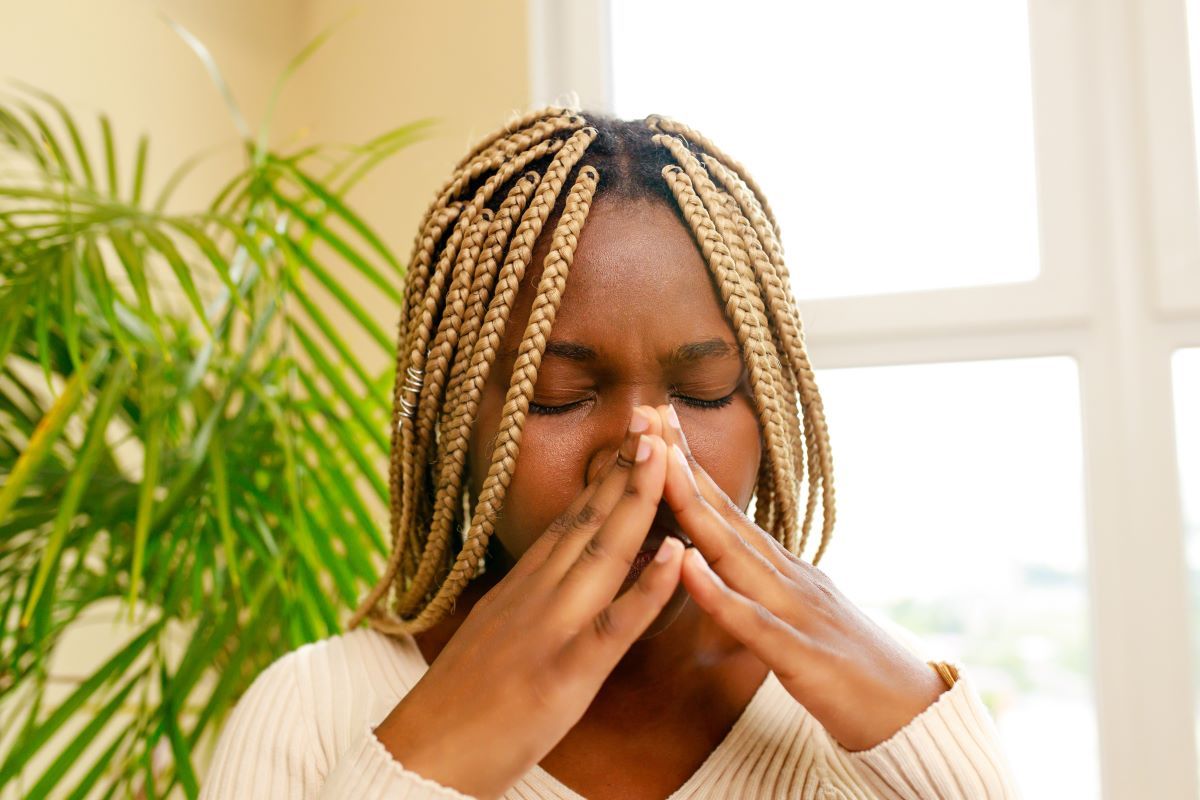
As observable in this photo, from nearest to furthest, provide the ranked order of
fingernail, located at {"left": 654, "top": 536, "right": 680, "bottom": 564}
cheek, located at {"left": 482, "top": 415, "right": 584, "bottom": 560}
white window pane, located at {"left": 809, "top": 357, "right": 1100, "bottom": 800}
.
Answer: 1. fingernail, located at {"left": 654, "top": 536, "right": 680, "bottom": 564}
2. cheek, located at {"left": 482, "top": 415, "right": 584, "bottom": 560}
3. white window pane, located at {"left": 809, "top": 357, "right": 1100, "bottom": 800}

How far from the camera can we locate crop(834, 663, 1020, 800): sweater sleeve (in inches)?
32.0

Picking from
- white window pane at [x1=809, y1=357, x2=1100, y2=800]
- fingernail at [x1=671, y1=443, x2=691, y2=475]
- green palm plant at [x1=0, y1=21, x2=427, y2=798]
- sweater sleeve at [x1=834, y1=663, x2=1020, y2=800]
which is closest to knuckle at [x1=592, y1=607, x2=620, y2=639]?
fingernail at [x1=671, y1=443, x2=691, y2=475]

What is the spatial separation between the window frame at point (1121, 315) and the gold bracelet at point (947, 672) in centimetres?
89

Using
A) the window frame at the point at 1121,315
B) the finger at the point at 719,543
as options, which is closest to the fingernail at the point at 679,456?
the finger at the point at 719,543

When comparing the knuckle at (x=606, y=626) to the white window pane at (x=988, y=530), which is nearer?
the knuckle at (x=606, y=626)

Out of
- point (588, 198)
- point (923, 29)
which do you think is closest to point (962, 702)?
point (588, 198)

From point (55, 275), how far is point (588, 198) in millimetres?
635

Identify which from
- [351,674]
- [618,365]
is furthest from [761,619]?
[351,674]

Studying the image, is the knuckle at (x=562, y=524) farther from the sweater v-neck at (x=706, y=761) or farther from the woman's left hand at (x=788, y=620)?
the sweater v-neck at (x=706, y=761)

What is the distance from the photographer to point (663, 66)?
1.97m

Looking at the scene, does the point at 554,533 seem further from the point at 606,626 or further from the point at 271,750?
the point at 271,750

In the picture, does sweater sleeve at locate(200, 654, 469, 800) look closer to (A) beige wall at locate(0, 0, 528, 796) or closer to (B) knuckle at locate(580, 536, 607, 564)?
(B) knuckle at locate(580, 536, 607, 564)

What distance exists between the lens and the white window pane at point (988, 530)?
173cm

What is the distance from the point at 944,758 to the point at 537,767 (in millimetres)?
316
